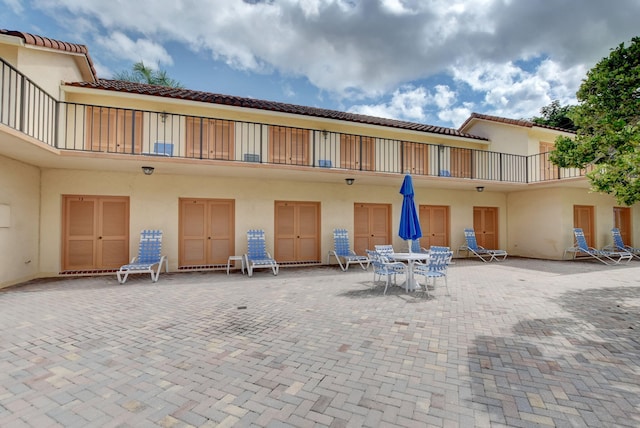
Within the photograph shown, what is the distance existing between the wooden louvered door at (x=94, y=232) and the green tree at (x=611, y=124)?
11390 millimetres

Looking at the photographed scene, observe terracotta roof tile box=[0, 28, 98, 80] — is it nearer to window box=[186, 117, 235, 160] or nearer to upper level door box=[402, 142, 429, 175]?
window box=[186, 117, 235, 160]

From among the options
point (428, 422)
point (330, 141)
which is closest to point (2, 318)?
point (428, 422)

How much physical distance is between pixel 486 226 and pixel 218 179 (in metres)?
11.7

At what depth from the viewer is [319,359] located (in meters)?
3.36

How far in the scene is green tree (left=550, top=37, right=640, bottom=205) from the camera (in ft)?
16.8

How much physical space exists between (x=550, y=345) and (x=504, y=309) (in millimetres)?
1604

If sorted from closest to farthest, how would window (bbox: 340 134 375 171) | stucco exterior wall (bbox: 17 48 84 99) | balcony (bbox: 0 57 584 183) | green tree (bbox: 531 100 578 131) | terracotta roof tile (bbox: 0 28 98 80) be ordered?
terracotta roof tile (bbox: 0 28 98 80) < balcony (bbox: 0 57 584 183) < stucco exterior wall (bbox: 17 48 84 99) < window (bbox: 340 134 375 171) < green tree (bbox: 531 100 578 131)

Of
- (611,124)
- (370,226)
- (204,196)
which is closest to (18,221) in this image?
(204,196)

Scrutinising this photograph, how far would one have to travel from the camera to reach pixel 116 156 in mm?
7023

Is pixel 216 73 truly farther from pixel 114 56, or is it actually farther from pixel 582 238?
pixel 582 238

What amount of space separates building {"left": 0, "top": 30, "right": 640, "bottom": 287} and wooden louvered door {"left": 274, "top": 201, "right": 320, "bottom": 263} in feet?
0.13

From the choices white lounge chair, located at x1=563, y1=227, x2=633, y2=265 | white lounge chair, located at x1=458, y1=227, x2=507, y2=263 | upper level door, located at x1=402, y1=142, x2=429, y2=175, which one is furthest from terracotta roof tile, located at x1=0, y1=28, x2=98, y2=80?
white lounge chair, located at x1=563, y1=227, x2=633, y2=265

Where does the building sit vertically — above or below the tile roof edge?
below

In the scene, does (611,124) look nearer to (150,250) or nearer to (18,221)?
(150,250)
